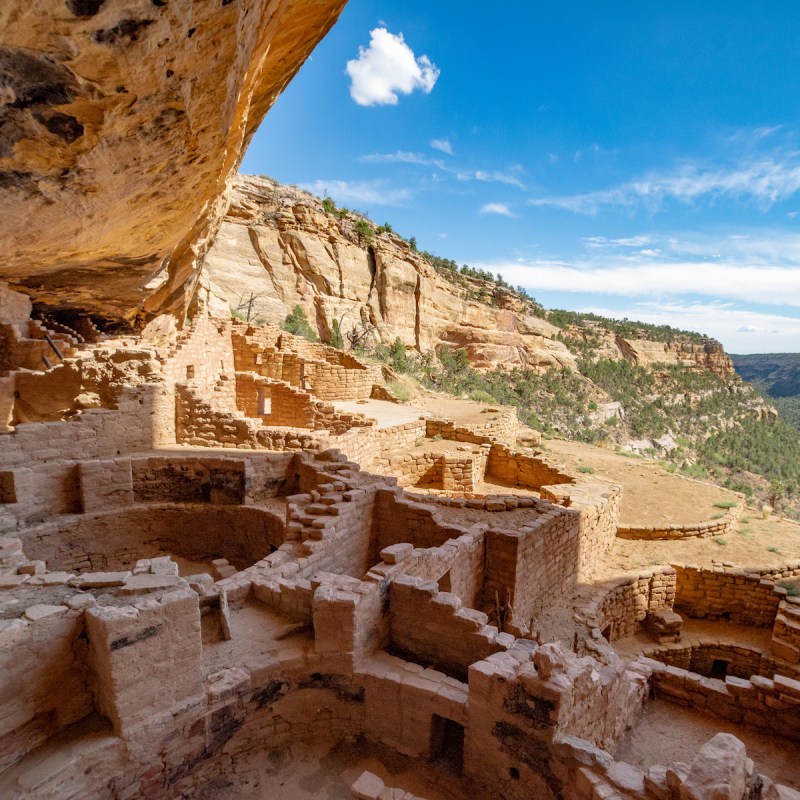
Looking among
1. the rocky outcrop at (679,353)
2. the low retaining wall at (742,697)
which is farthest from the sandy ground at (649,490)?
the rocky outcrop at (679,353)

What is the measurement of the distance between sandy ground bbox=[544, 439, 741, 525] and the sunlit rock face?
11.0m

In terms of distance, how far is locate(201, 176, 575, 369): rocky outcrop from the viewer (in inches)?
988

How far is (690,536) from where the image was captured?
1068cm

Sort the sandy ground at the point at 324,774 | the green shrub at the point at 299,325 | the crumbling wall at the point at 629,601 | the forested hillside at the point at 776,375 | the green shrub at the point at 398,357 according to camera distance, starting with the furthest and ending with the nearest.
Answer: the forested hillside at the point at 776,375
the green shrub at the point at 398,357
the green shrub at the point at 299,325
the crumbling wall at the point at 629,601
the sandy ground at the point at 324,774

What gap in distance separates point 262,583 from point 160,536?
3.53 metres

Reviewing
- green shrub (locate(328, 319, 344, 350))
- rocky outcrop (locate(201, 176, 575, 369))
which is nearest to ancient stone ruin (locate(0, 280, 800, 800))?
rocky outcrop (locate(201, 176, 575, 369))

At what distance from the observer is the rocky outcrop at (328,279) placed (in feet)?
82.3

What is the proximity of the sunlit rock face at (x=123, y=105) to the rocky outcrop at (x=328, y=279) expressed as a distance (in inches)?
555

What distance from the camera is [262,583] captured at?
4.77 m

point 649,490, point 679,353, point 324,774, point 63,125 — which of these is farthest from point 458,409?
point 679,353

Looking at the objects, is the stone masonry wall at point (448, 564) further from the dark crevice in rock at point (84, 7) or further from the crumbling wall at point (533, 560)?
the dark crevice in rock at point (84, 7)

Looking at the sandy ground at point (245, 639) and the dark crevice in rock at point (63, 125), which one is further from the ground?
the dark crevice in rock at point (63, 125)

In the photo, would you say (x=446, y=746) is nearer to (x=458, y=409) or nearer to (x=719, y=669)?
(x=719, y=669)

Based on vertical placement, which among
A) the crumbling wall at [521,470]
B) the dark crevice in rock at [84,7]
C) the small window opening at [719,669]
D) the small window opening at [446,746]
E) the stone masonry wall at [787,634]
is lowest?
the small window opening at [719,669]
